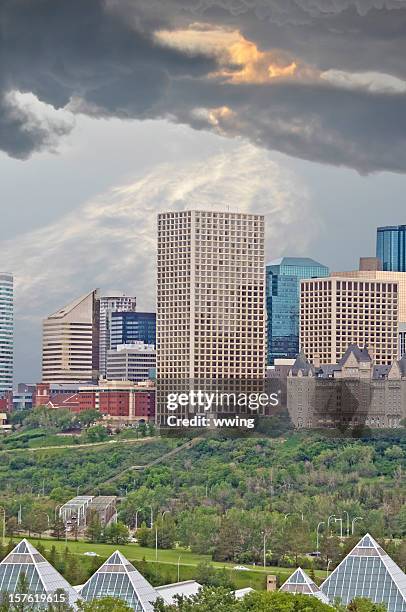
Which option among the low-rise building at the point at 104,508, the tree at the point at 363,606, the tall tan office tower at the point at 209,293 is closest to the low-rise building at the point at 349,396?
the tall tan office tower at the point at 209,293

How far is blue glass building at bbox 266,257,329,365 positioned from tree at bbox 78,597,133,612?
10540 cm

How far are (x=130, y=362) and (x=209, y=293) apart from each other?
1562 centimetres

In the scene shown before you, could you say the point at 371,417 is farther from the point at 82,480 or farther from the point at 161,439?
the point at 82,480

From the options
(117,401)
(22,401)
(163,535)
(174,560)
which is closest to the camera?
(174,560)

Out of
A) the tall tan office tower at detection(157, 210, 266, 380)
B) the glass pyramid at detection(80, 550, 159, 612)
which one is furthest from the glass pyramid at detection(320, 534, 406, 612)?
the tall tan office tower at detection(157, 210, 266, 380)

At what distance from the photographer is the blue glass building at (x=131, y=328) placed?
172 m

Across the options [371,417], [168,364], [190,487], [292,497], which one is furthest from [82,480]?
[168,364]

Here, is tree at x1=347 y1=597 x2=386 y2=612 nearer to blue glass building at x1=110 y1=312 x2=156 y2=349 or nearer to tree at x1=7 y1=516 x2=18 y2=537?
tree at x1=7 y1=516 x2=18 y2=537

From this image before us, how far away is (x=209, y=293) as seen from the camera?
486ft

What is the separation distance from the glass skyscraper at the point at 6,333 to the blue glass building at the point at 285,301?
20.9 m

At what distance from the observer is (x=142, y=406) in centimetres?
13975

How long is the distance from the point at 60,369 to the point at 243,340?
1958 cm

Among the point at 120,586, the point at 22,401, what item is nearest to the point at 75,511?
the point at 120,586

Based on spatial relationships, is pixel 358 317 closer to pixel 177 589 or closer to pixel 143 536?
pixel 143 536
